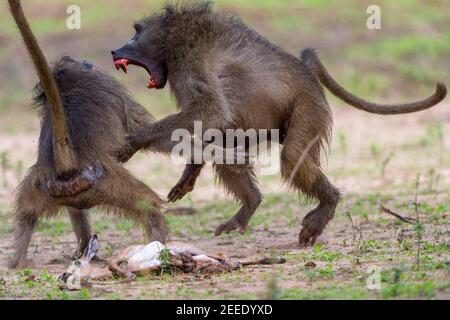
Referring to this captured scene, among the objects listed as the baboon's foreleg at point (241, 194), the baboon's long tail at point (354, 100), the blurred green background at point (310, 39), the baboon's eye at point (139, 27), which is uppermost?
the blurred green background at point (310, 39)

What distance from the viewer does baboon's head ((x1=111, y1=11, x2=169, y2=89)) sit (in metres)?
6.90

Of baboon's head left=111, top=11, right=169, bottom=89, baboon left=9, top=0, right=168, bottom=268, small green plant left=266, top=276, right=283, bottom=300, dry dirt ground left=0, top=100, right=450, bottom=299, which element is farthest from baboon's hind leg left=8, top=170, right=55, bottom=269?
small green plant left=266, top=276, right=283, bottom=300

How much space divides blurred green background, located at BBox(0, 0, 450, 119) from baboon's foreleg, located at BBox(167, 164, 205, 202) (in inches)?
296

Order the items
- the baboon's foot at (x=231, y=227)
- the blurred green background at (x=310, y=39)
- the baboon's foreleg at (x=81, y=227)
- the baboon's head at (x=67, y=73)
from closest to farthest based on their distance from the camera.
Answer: the baboon's head at (x=67, y=73), the baboon's foreleg at (x=81, y=227), the baboon's foot at (x=231, y=227), the blurred green background at (x=310, y=39)

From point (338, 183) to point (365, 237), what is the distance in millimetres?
3300

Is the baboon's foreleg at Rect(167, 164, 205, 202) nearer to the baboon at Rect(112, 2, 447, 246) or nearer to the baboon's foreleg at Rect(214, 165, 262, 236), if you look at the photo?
the baboon at Rect(112, 2, 447, 246)

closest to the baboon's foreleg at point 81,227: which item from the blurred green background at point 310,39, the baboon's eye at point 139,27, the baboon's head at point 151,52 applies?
the baboon's head at point 151,52

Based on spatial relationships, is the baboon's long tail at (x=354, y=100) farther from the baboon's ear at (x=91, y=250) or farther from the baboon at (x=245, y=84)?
the baboon's ear at (x=91, y=250)

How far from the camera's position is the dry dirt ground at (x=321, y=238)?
4973mm

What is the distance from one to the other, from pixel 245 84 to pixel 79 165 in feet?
4.56

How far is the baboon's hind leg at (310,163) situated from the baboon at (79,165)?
1106 millimetres

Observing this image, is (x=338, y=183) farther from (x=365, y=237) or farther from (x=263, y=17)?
(x=263, y=17)

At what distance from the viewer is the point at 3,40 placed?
16.9m
